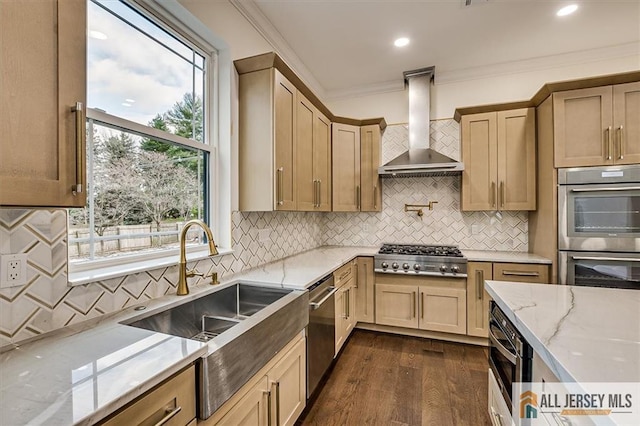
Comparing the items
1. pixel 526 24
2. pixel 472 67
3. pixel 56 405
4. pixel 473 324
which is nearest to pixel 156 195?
pixel 56 405

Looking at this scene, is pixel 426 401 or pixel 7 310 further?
pixel 426 401

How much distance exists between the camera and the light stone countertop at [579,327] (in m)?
0.78

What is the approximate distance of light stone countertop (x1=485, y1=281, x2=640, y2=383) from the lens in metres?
0.78

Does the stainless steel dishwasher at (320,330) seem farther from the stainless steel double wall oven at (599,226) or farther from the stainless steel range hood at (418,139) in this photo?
the stainless steel double wall oven at (599,226)

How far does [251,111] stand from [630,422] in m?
2.30

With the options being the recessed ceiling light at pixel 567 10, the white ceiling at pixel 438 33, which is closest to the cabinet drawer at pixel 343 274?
the white ceiling at pixel 438 33

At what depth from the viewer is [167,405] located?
2.83ft

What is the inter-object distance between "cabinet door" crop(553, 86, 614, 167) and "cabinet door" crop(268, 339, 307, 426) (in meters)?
2.74

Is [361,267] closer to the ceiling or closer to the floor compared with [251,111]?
closer to the floor

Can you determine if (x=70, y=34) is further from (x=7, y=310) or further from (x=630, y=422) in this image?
(x=630, y=422)

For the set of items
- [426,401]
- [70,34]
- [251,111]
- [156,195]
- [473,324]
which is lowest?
[426,401]

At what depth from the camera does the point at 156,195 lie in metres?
1.72

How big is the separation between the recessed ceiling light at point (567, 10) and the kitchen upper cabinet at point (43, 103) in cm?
330

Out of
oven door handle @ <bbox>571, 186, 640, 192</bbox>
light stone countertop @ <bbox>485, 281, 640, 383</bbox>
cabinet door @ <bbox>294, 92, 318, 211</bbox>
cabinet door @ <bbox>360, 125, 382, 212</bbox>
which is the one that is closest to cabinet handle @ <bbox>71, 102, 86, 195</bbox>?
light stone countertop @ <bbox>485, 281, 640, 383</bbox>
